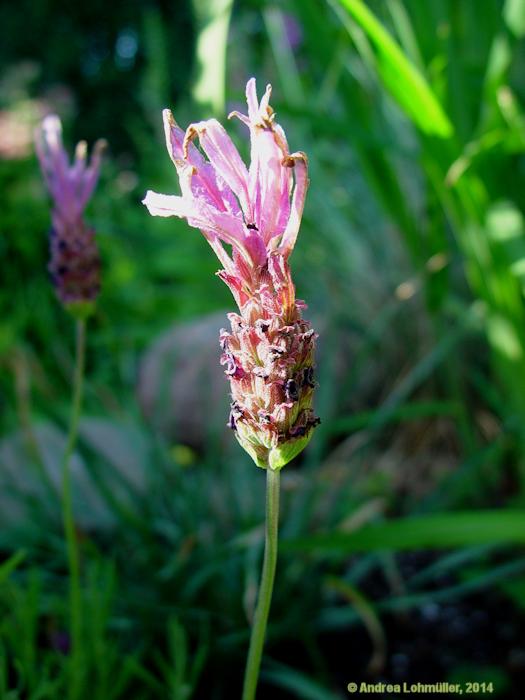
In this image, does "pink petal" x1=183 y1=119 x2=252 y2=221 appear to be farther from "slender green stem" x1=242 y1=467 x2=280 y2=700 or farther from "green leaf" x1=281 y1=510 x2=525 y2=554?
"green leaf" x1=281 y1=510 x2=525 y2=554

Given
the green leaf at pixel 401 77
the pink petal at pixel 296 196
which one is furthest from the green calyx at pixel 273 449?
the green leaf at pixel 401 77

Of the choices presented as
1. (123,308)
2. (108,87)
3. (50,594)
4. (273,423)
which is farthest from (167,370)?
(108,87)

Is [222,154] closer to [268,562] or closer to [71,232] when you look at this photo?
[268,562]

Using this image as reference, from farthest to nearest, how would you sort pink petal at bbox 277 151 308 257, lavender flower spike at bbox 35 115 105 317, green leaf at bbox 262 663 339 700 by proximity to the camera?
green leaf at bbox 262 663 339 700
lavender flower spike at bbox 35 115 105 317
pink petal at bbox 277 151 308 257

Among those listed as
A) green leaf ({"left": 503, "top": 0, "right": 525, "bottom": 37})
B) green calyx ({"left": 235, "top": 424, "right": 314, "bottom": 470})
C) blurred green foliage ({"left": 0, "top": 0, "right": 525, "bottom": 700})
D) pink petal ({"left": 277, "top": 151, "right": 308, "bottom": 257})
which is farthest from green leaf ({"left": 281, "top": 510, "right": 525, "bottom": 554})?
green leaf ({"left": 503, "top": 0, "right": 525, "bottom": 37})

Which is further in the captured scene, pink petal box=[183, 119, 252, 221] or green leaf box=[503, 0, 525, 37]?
green leaf box=[503, 0, 525, 37]

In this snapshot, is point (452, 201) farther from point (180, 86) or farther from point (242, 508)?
point (180, 86)
